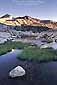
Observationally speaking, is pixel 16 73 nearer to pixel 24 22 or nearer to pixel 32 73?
pixel 32 73

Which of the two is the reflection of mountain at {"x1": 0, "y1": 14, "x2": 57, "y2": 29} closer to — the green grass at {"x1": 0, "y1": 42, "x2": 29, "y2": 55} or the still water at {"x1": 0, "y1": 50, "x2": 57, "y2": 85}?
the green grass at {"x1": 0, "y1": 42, "x2": 29, "y2": 55}

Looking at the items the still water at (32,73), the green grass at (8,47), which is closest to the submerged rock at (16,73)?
the still water at (32,73)

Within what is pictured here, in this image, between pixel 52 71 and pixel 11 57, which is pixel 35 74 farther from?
pixel 11 57

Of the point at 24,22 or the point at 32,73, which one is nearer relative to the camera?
the point at 32,73

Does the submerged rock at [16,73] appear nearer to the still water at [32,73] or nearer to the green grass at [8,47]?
the still water at [32,73]

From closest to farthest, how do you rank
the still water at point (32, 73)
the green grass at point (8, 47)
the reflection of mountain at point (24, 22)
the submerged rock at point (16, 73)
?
the still water at point (32, 73) → the submerged rock at point (16, 73) → the green grass at point (8, 47) → the reflection of mountain at point (24, 22)

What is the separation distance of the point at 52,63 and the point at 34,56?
3043mm

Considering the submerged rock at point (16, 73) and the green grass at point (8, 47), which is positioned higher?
the submerged rock at point (16, 73)

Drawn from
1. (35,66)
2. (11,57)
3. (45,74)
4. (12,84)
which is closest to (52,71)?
(45,74)

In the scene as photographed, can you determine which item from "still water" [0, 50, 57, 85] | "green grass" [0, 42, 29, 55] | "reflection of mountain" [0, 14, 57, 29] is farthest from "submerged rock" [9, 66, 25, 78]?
"reflection of mountain" [0, 14, 57, 29]

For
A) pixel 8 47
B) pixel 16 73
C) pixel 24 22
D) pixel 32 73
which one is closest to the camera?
pixel 16 73

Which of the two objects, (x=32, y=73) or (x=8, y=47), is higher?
(x=32, y=73)

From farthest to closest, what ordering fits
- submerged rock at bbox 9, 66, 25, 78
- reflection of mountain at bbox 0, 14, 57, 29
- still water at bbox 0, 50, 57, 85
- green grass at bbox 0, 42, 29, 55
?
reflection of mountain at bbox 0, 14, 57, 29 → green grass at bbox 0, 42, 29, 55 → submerged rock at bbox 9, 66, 25, 78 → still water at bbox 0, 50, 57, 85

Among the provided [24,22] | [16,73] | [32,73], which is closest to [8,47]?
[32,73]
